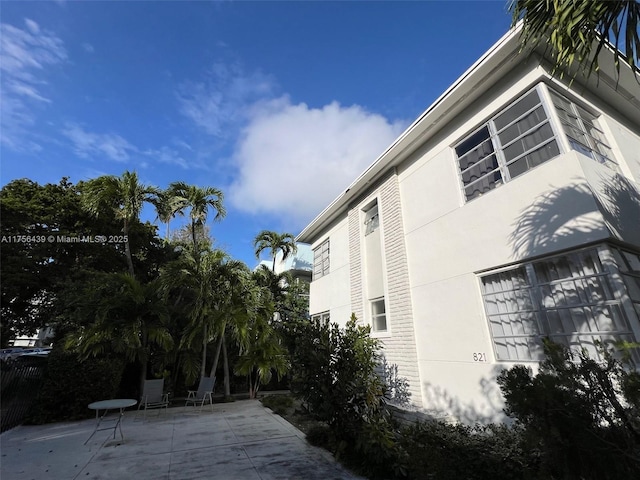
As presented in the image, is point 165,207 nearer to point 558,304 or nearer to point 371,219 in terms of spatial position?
point 371,219

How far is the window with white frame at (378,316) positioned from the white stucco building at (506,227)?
281mm

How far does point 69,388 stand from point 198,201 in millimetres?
7871

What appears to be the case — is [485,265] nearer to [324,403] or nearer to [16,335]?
[324,403]

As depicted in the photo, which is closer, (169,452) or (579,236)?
(579,236)

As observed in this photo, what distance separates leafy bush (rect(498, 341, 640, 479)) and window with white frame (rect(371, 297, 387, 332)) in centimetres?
657

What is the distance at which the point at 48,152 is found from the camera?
9164 millimetres

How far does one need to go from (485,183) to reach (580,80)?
9.99ft

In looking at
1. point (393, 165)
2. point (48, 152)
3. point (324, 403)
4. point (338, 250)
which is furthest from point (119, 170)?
point (324, 403)

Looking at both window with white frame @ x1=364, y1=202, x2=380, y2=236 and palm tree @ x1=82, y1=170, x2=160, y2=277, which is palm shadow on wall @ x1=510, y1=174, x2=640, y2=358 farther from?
palm tree @ x1=82, y1=170, x2=160, y2=277

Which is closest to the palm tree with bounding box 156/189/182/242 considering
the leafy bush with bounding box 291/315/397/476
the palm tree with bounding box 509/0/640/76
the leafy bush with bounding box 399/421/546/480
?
the leafy bush with bounding box 291/315/397/476

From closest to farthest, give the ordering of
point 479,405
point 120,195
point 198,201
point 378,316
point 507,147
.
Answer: point 479,405
point 507,147
point 378,316
point 120,195
point 198,201

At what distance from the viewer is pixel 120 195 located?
440 inches

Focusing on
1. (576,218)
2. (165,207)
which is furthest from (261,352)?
(576,218)

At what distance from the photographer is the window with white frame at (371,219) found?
10.2 meters
